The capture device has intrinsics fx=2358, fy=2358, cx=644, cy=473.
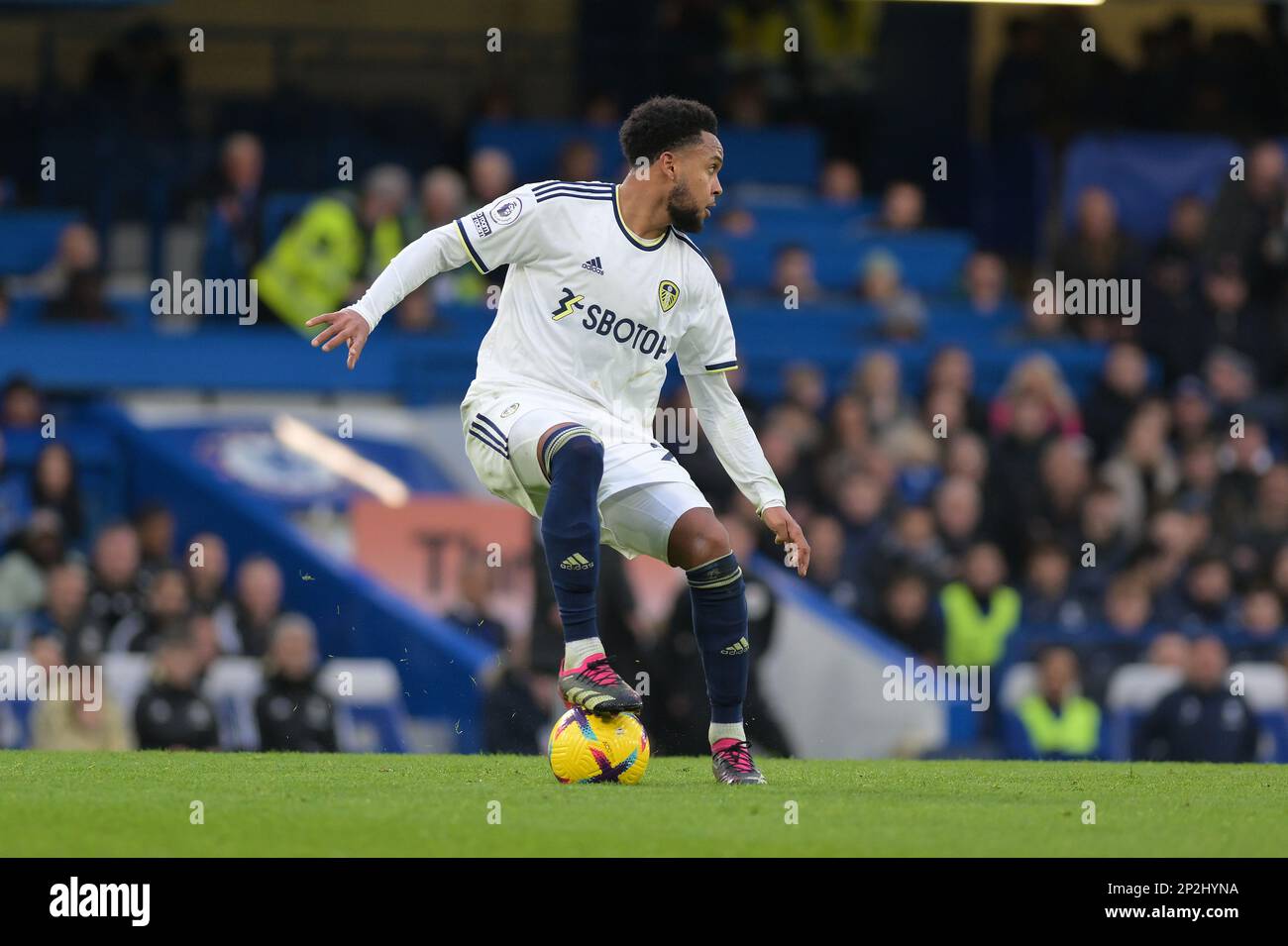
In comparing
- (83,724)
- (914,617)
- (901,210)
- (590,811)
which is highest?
(901,210)

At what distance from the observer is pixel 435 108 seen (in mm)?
18391

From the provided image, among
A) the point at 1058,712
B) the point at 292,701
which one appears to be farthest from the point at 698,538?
the point at 1058,712

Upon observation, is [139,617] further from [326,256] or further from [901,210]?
[901,210]

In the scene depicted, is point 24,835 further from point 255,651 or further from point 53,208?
point 53,208

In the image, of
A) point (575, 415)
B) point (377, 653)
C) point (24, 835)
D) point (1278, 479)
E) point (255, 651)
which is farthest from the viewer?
point (1278, 479)

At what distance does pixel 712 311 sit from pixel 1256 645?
7.04 meters

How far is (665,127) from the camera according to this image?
731cm

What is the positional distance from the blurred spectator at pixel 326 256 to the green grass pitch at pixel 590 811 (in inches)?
300

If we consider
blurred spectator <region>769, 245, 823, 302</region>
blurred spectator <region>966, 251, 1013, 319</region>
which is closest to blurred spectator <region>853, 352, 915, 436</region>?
blurred spectator <region>769, 245, 823, 302</region>

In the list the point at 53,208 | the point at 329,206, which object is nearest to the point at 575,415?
the point at 329,206

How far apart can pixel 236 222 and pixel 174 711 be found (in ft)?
18.0

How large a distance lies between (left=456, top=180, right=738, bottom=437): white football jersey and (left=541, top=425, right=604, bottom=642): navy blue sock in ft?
1.41

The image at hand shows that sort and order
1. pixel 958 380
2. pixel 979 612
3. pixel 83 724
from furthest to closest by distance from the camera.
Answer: pixel 958 380 < pixel 979 612 < pixel 83 724

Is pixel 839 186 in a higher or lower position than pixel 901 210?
higher
